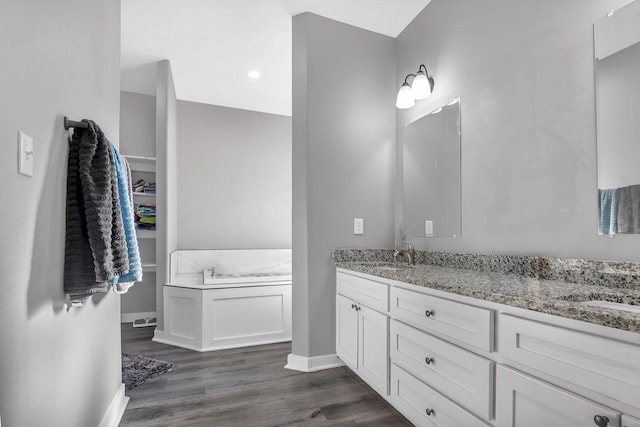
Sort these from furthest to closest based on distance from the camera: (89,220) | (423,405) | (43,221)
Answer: (423,405)
(89,220)
(43,221)

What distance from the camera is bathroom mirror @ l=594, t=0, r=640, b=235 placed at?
1212 millimetres

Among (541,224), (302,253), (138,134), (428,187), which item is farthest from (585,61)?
(138,134)

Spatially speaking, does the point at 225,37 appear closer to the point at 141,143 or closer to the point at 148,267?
the point at 141,143

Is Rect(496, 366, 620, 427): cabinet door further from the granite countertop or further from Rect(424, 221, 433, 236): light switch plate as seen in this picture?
Rect(424, 221, 433, 236): light switch plate

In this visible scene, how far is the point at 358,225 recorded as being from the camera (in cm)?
262

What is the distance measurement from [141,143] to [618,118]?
4201 millimetres

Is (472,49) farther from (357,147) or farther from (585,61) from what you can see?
(357,147)

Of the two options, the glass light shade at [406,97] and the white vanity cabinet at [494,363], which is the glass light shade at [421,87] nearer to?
the glass light shade at [406,97]

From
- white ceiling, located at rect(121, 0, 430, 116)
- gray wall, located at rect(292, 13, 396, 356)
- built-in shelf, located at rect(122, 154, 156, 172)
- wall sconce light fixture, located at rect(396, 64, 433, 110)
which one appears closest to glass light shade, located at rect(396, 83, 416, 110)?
wall sconce light fixture, located at rect(396, 64, 433, 110)

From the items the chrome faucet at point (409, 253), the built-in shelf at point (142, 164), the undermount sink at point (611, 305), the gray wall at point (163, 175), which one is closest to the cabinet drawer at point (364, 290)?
the chrome faucet at point (409, 253)

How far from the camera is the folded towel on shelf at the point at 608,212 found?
4.17 feet

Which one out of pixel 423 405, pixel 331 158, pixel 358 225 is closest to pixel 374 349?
pixel 423 405

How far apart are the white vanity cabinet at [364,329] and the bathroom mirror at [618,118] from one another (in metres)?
1.01

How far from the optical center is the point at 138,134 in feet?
13.0
